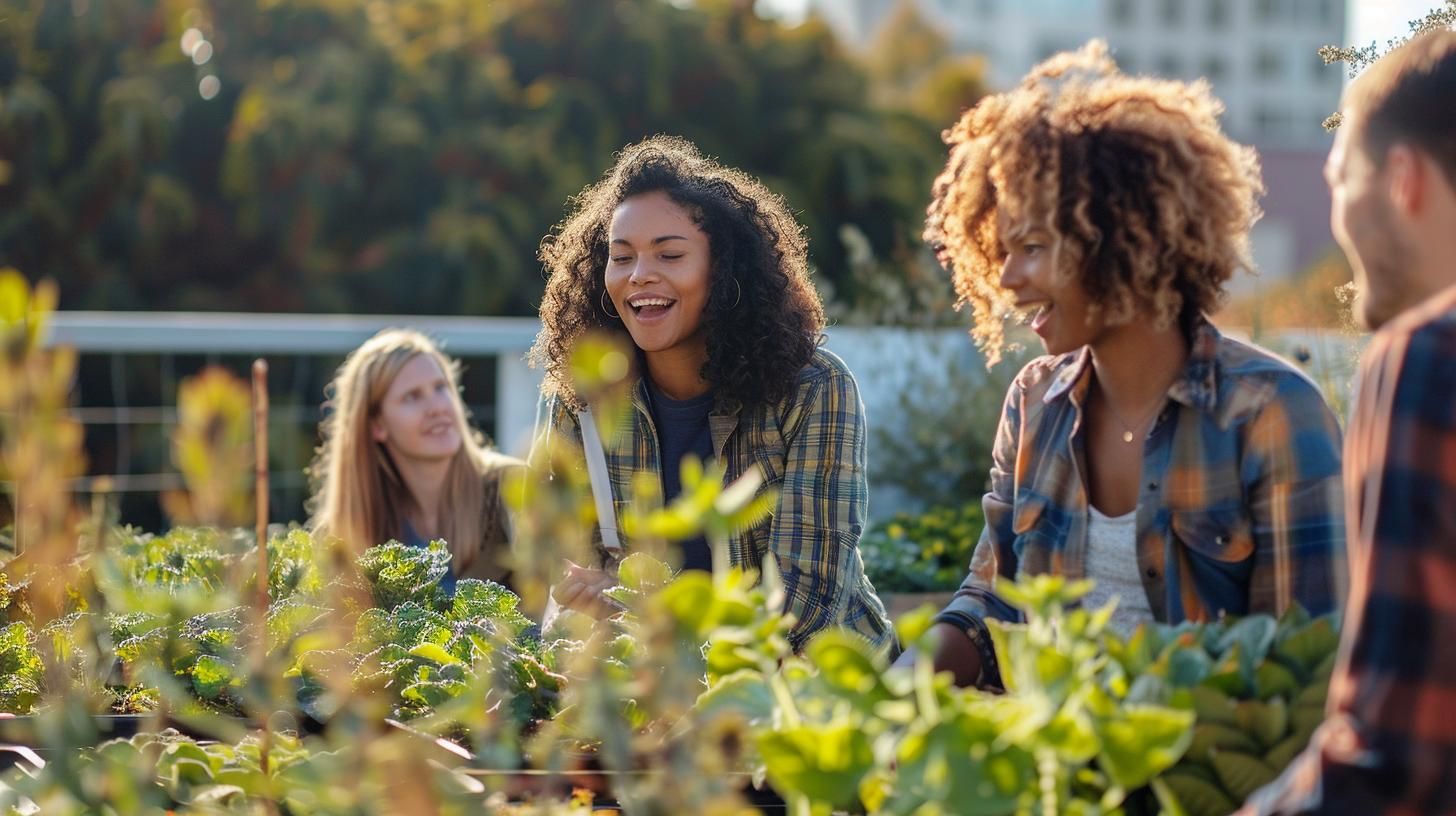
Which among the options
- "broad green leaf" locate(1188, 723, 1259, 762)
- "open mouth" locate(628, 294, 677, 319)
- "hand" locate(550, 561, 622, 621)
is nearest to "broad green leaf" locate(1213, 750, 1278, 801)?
"broad green leaf" locate(1188, 723, 1259, 762)

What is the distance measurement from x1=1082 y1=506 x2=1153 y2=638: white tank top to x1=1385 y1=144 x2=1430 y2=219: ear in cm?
78

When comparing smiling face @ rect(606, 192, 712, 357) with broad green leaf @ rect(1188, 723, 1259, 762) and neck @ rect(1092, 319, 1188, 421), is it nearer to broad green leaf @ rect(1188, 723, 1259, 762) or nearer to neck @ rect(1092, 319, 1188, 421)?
neck @ rect(1092, 319, 1188, 421)

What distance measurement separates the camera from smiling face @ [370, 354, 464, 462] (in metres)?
4.09

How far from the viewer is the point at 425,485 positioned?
412 cm

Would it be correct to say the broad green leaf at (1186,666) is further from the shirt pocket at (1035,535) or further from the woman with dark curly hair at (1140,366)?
the shirt pocket at (1035,535)

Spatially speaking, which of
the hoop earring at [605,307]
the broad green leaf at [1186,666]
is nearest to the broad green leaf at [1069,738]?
the broad green leaf at [1186,666]

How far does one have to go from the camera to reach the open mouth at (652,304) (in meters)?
3.03

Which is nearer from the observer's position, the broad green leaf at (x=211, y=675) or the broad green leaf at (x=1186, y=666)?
the broad green leaf at (x=1186, y=666)

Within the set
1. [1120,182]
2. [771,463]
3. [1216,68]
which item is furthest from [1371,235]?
[1216,68]

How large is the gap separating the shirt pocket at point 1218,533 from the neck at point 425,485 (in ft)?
8.06

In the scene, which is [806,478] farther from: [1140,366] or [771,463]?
[1140,366]

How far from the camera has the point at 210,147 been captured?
1216cm

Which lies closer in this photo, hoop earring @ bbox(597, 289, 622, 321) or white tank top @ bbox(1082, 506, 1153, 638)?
white tank top @ bbox(1082, 506, 1153, 638)

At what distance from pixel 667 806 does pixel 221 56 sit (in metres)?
12.5
